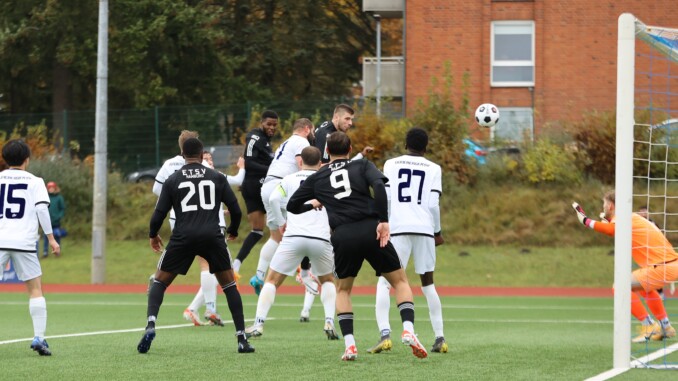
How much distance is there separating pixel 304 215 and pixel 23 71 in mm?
32058

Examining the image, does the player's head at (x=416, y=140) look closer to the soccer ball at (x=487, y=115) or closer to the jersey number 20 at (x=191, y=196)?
the jersey number 20 at (x=191, y=196)

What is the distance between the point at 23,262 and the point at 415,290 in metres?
14.8

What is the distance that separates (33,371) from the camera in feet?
33.1

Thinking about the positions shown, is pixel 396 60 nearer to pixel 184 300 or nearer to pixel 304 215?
pixel 184 300

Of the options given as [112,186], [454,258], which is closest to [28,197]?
[454,258]

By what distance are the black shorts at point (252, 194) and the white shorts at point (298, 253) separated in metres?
3.37

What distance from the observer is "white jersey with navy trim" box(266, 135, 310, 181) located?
14.8m

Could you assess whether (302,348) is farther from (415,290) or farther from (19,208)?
(415,290)

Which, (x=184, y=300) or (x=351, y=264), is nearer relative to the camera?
(x=351, y=264)

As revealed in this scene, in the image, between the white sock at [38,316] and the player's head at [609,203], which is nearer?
the white sock at [38,316]

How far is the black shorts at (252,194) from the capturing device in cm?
1636

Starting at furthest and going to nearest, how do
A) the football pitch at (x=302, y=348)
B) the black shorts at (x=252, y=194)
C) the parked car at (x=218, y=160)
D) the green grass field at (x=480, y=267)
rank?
the parked car at (x=218, y=160), the green grass field at (x=480, y=267), the black shorts at (x=252, y=194), the football pitch at (x=302, y=348)

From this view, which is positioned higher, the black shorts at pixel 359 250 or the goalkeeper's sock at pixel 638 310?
the black shorts at pixel 359 250

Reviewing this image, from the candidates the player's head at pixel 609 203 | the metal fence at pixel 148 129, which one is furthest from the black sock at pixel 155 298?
the metal fence at pixel 148 129
